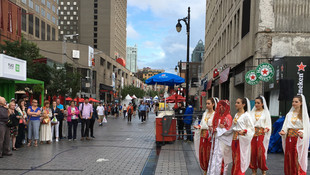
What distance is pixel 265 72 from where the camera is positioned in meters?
11.0

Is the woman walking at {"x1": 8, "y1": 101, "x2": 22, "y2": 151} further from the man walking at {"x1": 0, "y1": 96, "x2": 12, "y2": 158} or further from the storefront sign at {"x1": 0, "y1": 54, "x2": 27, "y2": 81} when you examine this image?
the storefront sign at {"x1": 0, "y1": 54, "x2": 27, "y2": 81}

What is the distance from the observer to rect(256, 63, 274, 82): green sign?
11.0 m

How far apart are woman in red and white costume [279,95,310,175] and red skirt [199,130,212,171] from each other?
4.87 feet

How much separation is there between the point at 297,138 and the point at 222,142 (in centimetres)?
140

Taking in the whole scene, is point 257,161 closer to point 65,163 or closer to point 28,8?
point 65,163

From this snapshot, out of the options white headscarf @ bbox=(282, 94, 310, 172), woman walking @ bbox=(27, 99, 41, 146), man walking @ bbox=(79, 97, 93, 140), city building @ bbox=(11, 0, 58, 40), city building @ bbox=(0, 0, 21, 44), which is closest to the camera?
white headscarf @ bbox=(282, 94, 310, 172)

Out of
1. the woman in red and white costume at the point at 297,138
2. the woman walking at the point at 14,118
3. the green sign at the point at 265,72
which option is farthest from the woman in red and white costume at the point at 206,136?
the woman walking at the point at 14,118

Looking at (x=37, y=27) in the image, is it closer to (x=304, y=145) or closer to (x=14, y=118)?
(x=14, y=118)

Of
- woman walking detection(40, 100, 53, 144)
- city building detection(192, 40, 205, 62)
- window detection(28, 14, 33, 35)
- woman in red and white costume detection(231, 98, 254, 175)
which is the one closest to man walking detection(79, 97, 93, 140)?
woman walking detection(40, 100, 53, 144)

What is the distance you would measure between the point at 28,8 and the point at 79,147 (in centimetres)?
6088

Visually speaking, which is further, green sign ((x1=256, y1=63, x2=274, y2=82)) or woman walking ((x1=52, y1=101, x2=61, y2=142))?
woman walking ((x1=52, y1=101, x2=61, y2=142))

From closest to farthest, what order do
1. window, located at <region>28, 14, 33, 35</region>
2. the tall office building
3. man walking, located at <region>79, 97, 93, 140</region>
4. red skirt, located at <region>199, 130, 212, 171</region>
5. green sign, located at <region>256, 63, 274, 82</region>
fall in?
red skirt, located at <region>199, 130, 212, 171</region>, green sign, located at <region>256, 63, 274, 82</region>, man walking, located at <region>79, 97, 93, 140</region>, window, located at <region>28, 14, 33, 35</region>, the tall office building

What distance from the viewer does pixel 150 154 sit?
9.61 m

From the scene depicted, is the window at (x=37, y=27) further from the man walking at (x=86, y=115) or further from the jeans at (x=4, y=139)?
the jeans at (x=4, y=139)
